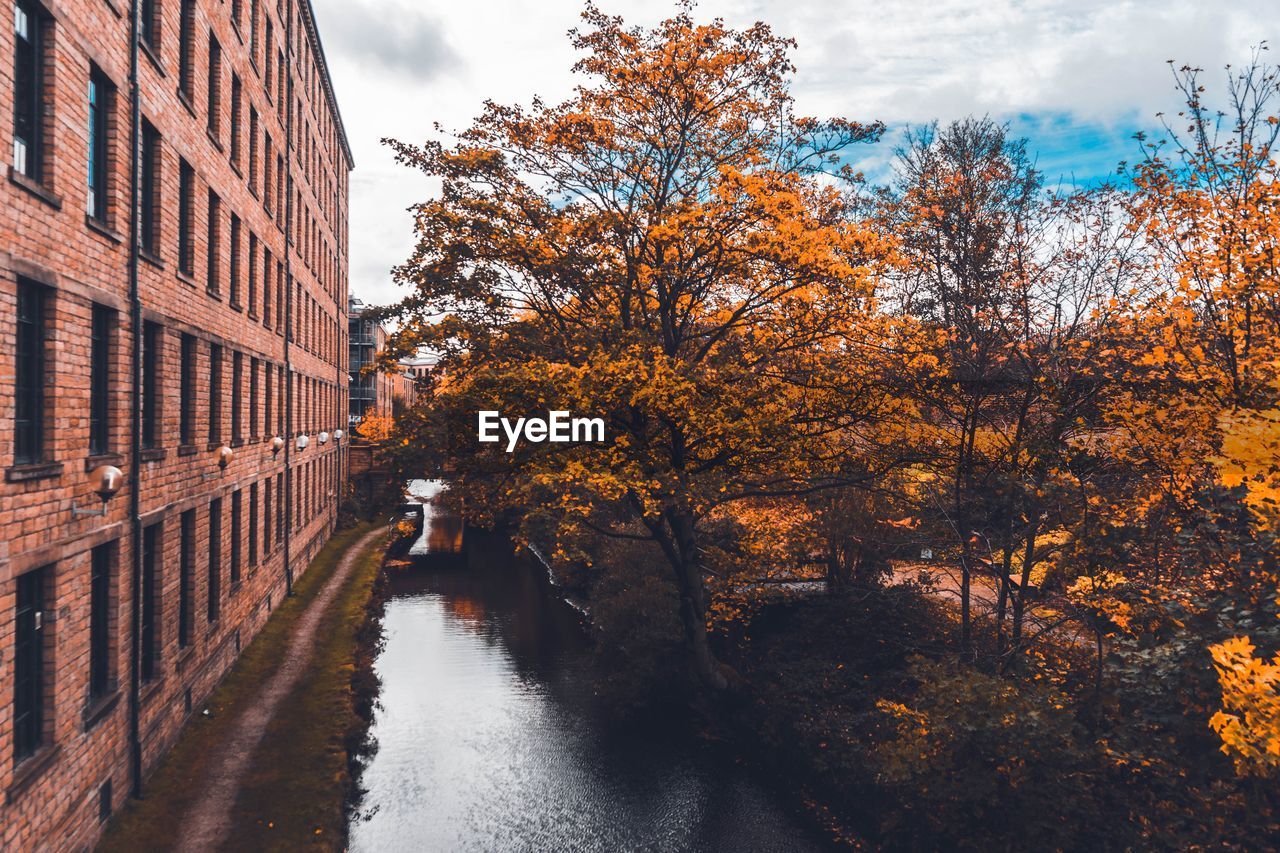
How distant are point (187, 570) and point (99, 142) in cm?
748

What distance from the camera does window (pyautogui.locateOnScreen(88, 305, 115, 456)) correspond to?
407 inches

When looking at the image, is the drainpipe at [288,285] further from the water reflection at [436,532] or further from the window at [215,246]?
the window at [215,246]

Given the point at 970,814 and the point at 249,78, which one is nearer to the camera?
the point at 970,814

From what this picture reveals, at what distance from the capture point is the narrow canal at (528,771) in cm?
1260

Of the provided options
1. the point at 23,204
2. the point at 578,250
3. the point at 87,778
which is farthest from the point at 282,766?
the point at 578,250

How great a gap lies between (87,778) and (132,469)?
158 inches

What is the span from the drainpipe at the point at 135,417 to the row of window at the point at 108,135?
0.55 m

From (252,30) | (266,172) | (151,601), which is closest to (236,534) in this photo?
(151,601)

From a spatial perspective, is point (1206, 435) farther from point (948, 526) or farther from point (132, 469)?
point (132, 469)

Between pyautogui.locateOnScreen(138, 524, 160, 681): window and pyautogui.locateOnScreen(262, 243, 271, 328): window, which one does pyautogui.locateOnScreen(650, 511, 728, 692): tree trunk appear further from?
pyautogui.locateOnScreen(262, 243, 271, 328): window

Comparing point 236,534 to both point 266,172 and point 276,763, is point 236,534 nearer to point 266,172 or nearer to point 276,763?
point 276,763

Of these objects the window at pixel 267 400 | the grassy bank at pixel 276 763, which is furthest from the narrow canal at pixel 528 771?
the window at pixel 267 400

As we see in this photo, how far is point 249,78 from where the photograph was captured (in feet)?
63.8

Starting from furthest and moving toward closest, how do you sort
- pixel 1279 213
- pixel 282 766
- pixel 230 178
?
pixel 230 178
pixel 282 766
pixel 1279 213
